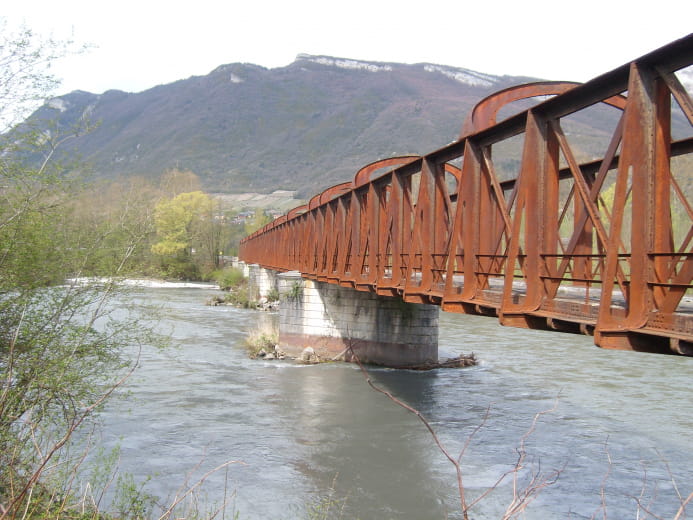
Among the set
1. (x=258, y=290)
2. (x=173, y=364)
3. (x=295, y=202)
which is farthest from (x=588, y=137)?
(x=173, y=364)

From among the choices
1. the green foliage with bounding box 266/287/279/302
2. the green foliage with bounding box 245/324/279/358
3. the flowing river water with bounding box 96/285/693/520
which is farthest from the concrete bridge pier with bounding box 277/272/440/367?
the green foliage with bounding box 266/287/279/302

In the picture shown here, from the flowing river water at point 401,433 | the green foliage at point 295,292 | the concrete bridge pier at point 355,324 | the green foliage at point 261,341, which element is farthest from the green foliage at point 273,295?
the flowing river water at point 401,433

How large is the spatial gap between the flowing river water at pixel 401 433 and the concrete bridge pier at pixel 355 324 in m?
1.10

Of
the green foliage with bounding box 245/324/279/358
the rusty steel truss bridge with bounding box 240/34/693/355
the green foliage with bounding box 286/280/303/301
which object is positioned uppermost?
the rusty steel truss bridge with bounding box 240/34/693/355

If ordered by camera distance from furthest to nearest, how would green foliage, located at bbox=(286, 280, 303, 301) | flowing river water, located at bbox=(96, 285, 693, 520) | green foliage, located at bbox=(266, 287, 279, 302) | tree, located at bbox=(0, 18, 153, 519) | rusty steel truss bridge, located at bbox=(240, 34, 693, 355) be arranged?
green foliage, located at bbox=(266, 287, 279, 302), green foliage, located at bbox=(286, 280, 303, 301), flowing river water, located at bbox=(96, 285, 693, 520), tree, located at bbox=(0, 18, 153, 519), rusty steel truss bridge, located at bbox=(240, 34, 693, 355)

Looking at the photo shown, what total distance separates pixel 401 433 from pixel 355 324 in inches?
365

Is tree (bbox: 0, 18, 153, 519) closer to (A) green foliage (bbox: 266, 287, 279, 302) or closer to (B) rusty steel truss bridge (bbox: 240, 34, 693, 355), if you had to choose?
(B) rusty steel truss bridge (bbox: 240, 34, 693, 355)

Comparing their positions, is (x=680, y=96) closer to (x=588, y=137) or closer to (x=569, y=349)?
(x=569, y=349)

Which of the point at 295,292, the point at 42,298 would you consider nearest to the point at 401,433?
the point at 42,298

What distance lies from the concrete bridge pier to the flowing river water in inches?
43.2

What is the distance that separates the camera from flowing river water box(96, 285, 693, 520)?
1054cm

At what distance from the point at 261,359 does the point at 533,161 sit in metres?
17.3

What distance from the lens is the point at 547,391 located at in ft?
61.4

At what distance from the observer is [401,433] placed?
14.5m
